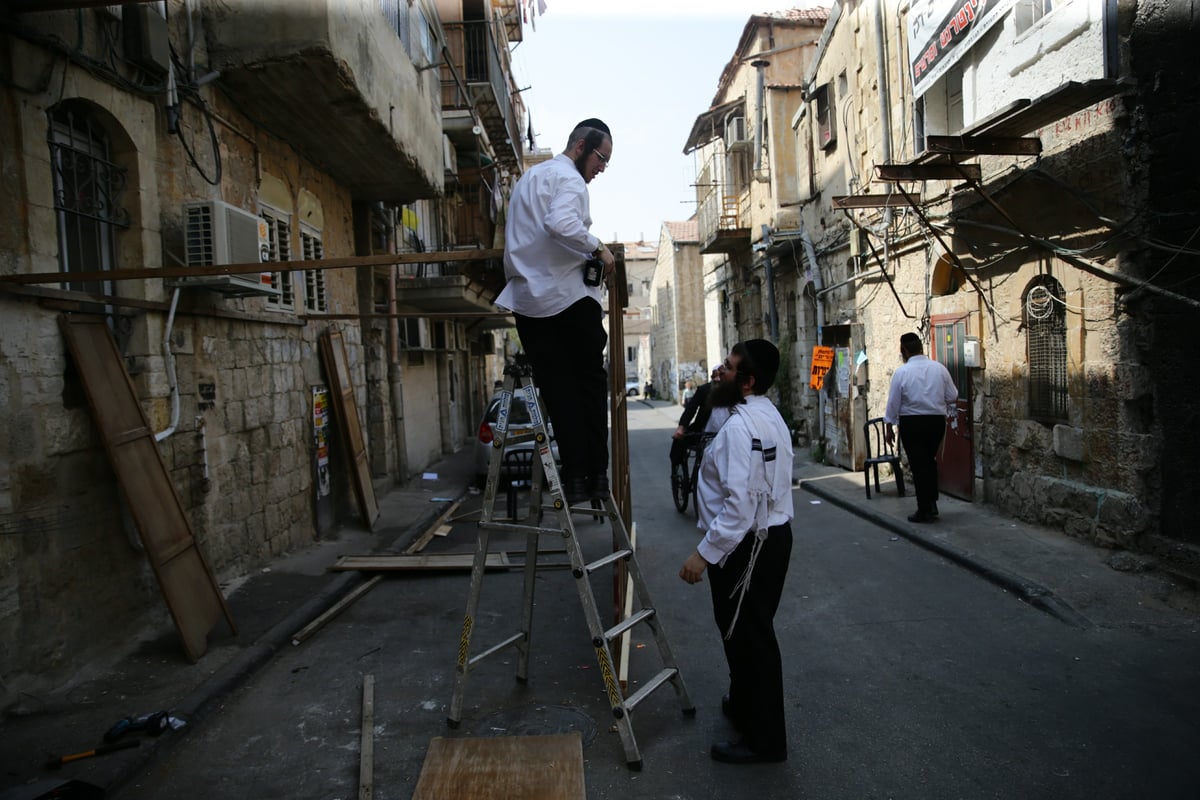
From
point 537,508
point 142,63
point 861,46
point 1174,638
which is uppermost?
point 861,46

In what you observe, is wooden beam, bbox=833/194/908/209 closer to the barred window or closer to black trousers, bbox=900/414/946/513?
black trousers, bbox=900/414/946/513

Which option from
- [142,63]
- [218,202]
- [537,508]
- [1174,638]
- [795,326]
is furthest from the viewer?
[795,326]

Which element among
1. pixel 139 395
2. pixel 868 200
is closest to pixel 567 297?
pixel 139 395

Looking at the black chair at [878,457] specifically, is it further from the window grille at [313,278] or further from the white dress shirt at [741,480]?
the window grille at [313,278]

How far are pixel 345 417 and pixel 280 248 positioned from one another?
2.16 meters

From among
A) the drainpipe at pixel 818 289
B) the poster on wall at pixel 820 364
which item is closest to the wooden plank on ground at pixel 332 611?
the poster on wall at pixel 820 364

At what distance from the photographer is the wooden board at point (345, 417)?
29.7 ft

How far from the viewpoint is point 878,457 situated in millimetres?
9836

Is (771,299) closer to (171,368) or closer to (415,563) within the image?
(415,563)

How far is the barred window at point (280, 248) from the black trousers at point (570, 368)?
189 inches

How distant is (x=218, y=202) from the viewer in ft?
18.8

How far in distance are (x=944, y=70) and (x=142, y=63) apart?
7.37 metres

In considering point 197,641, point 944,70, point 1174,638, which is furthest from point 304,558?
point 944,70

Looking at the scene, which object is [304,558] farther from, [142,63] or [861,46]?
[861,46]
